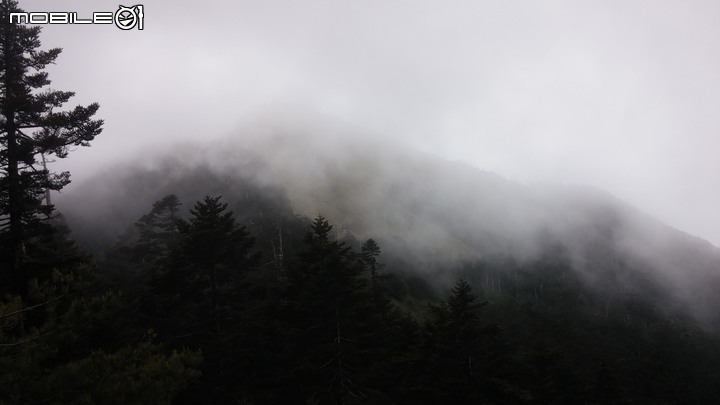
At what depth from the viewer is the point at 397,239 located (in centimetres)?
14150

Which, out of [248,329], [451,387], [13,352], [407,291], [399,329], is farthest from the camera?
[407,291]

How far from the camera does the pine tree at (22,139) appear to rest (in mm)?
14500

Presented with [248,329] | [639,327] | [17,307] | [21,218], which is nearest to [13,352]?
[17,307]

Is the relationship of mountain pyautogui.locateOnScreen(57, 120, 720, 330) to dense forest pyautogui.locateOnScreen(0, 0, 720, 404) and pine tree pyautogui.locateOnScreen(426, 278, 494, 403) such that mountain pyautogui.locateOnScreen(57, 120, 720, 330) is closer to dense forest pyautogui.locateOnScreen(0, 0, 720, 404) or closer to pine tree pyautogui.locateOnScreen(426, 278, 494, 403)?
dense forest pyautogui.locateOnScreen(0, 0, 720, 404)

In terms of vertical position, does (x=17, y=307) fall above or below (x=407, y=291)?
above

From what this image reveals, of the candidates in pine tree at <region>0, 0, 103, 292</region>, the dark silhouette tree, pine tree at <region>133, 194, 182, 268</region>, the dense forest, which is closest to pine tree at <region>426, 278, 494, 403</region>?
the dense forest

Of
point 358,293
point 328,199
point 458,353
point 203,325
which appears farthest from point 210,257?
point 328,199

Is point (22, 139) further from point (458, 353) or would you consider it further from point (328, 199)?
point (328, 199)

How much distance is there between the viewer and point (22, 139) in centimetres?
1487

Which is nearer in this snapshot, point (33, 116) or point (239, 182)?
point (33, 116)

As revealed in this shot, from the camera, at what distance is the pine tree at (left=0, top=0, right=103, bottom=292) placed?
1450 centimetres

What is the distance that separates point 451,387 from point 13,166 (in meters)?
23.6

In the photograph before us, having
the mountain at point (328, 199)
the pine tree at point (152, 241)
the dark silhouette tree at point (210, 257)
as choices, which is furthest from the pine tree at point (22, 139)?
the mountain at point (328, 199)

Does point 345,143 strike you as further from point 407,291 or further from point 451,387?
point 451,387
